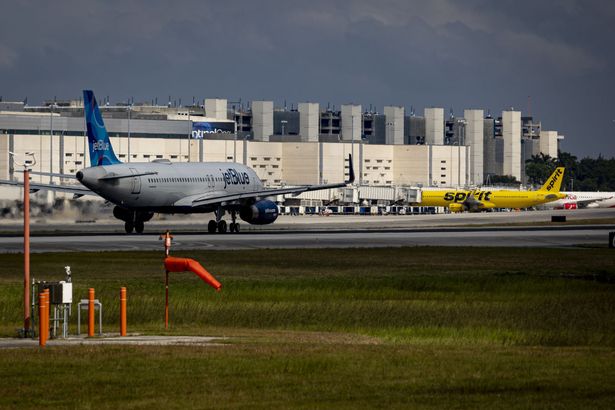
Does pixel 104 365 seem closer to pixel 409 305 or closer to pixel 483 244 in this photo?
pixel 409 305

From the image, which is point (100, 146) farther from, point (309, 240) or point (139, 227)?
point (309, 240)

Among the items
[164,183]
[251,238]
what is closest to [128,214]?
[164,183]

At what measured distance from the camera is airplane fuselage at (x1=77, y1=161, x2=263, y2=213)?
91.2m

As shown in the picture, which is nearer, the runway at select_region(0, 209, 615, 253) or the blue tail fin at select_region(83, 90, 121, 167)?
the runway at select_region(0, 209, 615, 253)

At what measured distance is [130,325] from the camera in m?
40.6

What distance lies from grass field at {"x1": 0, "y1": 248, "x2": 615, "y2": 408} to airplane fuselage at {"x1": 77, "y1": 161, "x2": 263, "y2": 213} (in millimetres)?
19181

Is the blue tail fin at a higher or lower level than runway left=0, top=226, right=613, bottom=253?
higher

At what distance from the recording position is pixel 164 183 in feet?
314

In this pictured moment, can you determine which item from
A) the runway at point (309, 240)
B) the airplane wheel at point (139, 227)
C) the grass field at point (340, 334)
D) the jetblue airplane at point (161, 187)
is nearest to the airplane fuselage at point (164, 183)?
the jetblue airplane at point (161, 187)

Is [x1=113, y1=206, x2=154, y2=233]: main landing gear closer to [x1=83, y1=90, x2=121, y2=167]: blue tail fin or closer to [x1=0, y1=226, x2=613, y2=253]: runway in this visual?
[x1=0, y1=226, x2=613, y2=253]: runway

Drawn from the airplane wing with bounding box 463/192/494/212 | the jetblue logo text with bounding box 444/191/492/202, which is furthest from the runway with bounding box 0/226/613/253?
the jetblue logo text with bounding box 444/191/492/202

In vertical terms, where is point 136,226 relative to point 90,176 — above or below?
below

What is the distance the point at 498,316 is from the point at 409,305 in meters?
3.85

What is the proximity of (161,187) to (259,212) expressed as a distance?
7.52m
